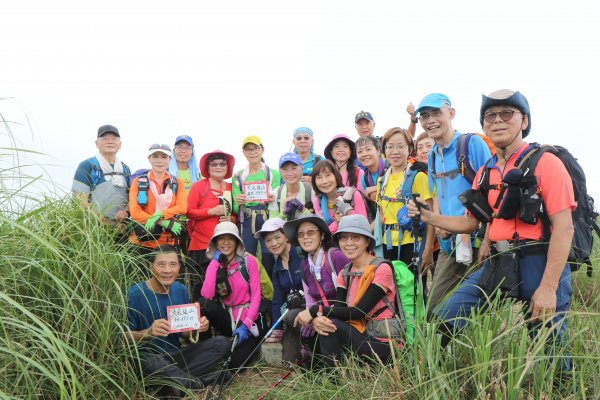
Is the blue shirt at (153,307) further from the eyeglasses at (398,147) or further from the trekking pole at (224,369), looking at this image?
the eyeglasses at (398,147)

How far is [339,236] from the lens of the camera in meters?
4.29

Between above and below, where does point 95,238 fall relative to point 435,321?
above

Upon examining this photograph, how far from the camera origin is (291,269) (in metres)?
5.15

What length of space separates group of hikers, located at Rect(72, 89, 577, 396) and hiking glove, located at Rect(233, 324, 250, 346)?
12 millimetres

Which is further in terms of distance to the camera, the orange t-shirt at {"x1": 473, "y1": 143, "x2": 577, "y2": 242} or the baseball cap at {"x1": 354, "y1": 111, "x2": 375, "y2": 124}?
the baseball cap at {"x1": 354, "y1": 111, "x2": 375, "y2": 124}

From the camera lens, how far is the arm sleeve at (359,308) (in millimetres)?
3830

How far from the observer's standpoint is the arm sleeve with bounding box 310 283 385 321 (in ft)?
12.6

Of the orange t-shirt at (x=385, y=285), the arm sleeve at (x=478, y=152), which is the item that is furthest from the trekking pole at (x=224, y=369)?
the arm sleeve at (x=478, y=152)

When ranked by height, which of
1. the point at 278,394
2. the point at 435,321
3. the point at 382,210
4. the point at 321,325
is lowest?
the point at 278,394

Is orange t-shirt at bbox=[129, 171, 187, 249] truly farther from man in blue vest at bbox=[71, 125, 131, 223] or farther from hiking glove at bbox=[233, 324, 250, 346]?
hiking glove at bbox=[233, 324, 250, 346]

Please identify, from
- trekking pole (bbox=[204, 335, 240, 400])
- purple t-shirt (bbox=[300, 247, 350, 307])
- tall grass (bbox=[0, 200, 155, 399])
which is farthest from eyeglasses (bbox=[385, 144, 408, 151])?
tall grass (bbox=[0, 200, 155, 399])

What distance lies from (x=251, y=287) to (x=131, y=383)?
1.78 metres

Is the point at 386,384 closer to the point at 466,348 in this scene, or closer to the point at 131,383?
the point at 466,348

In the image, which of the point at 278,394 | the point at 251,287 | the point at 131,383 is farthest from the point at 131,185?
the point at 278,394
